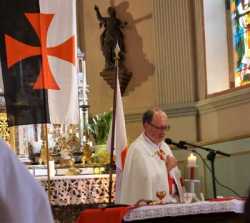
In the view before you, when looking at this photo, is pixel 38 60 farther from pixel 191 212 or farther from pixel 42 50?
pixel 191 212

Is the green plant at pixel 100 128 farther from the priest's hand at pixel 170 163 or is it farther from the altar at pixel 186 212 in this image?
the altar at pixel 186 212

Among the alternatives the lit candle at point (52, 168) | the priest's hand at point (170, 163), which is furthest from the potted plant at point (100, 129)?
the priest's hand at point (170, 163)

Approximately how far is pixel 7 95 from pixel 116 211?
1.35 meters

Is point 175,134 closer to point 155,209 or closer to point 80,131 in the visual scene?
point 80,131

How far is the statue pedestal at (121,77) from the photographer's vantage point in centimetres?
889

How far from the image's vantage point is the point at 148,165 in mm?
5625

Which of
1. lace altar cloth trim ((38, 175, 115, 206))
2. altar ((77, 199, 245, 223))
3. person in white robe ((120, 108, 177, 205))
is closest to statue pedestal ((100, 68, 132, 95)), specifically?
lace altar cloth trim ((38, 175, 115, 206))

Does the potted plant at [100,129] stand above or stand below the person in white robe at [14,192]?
above

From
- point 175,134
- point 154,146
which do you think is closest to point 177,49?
point 175,134

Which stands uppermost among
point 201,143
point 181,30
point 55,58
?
point 181,30

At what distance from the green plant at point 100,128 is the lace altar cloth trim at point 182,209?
12.0ft

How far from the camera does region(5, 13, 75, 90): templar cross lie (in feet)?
17.1

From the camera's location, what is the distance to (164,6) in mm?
8508

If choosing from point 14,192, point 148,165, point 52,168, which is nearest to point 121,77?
point 52,168
